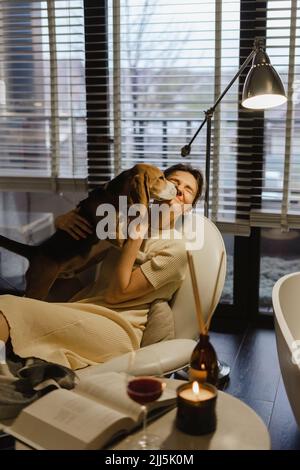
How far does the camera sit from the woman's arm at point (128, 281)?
2.07 m

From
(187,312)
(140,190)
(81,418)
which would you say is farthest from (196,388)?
(140,190)

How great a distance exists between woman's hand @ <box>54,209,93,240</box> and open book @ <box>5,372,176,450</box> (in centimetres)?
90

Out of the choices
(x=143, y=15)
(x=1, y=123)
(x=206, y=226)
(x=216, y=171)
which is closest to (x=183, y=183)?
(x=206, y=226)

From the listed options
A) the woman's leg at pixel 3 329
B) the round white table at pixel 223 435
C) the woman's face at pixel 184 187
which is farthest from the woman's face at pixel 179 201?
the round white table at pixel 223 435

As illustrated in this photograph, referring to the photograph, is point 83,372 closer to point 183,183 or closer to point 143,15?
point 183,183

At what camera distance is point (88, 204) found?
2236 millimetres

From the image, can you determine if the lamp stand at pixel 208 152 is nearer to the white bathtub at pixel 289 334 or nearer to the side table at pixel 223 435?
the white bathtub at pixel 289 334

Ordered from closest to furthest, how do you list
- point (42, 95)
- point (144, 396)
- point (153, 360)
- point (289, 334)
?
point (144, 396) < point (153, 360) < point (289, 334) < point (42, 95)

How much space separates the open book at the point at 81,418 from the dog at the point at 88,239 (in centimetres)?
88

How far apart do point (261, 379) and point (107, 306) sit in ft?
2.87

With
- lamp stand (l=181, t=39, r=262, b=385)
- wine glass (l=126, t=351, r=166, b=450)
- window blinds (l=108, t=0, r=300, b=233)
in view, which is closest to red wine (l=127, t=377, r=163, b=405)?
wine glass (l=126, t=351, r=166, b=450)

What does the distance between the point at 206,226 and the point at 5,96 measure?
5.43 feet

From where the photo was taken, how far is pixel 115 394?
4.56ft

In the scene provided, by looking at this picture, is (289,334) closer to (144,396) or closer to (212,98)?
(144,396)
